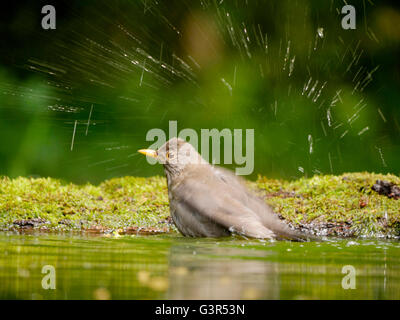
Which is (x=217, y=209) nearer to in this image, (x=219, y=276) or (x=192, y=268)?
(x=192, y=268)

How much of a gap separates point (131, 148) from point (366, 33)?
11.3 ft

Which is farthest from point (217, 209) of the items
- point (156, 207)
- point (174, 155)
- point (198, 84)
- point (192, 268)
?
point (198, 84)

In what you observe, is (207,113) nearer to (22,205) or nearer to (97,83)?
(97,83)

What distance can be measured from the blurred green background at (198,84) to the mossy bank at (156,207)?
47.0 inches

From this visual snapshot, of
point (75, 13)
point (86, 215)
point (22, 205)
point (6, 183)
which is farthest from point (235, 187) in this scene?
point (75, 13)

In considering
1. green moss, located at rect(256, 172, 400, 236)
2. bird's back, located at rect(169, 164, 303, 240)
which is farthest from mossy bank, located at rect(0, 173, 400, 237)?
bird's back, located at rect(169, 164, 303, 240)

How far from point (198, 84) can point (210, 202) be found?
350cm

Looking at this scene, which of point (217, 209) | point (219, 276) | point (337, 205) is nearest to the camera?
point (219, 276)

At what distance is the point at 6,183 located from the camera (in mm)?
6609

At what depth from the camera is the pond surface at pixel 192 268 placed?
2.71 metres

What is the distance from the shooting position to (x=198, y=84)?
846cm

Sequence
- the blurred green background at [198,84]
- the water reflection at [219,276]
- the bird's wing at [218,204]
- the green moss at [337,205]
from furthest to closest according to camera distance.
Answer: the blurred green background at [198,84] < the green moss at [337,205] < the bird's wing at [218,204] < the water reflection at [219,276]

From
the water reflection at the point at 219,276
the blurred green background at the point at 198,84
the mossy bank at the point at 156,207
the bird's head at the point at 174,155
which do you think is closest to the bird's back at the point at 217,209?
the bird's head at the point at 174,155

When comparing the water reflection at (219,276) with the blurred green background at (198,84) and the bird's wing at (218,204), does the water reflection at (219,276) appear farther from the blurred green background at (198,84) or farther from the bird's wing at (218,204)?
the blurred green background at (198,84)
